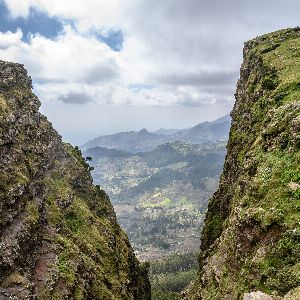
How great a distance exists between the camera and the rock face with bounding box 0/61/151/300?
245 ft

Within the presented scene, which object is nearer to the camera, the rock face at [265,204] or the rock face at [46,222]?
the rock face at [265,204]

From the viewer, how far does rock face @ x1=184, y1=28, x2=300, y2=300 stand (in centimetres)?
4197

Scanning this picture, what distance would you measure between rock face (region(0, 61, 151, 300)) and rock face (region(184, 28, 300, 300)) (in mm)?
25508

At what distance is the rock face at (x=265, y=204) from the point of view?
42.0 meters

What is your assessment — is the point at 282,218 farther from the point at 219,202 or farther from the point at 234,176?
the point at 219,202

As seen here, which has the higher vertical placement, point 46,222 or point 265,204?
point 265,204

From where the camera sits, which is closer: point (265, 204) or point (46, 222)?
point (265, 204)

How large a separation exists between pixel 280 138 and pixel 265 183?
9.08m

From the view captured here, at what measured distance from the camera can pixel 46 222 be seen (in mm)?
92000

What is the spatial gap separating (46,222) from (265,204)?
5767 centimetres

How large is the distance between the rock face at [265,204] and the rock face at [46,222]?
2551 centimetres

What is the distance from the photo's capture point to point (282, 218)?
150ft

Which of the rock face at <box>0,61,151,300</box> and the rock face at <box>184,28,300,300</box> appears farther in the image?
the rock face at <box>0,61,151,300</box>

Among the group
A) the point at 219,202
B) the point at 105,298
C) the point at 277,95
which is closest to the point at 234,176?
the point at 219,202
